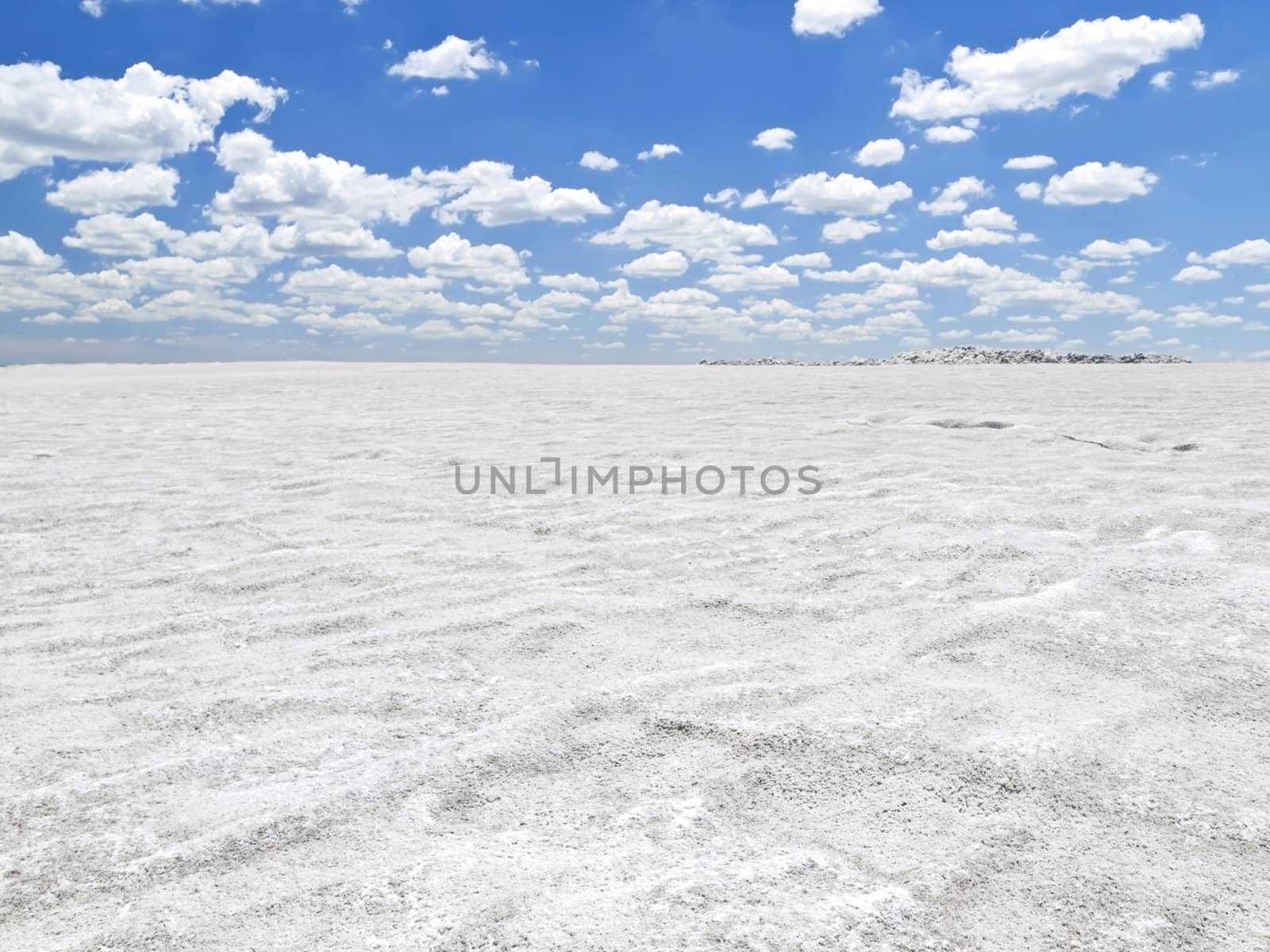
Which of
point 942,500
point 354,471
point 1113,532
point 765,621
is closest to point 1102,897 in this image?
point 765,621

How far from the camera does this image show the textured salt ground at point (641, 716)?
1.43 metres

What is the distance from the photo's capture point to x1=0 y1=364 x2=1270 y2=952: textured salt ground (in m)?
1.43

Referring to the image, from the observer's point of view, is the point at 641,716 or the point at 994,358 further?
the point at 994,358

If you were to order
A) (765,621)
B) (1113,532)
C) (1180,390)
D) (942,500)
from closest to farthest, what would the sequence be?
(765,621)
(1113,532)
(942,500)
(1180,390)

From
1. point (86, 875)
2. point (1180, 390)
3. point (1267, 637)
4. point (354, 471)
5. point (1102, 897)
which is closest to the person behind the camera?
point (1102, 897)

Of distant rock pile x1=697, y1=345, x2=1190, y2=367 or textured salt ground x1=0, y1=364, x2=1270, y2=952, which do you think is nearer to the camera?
textured salt ground x1=0, y1=364, x2=1270, y2=952

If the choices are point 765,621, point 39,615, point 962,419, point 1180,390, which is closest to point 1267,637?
point 765,621

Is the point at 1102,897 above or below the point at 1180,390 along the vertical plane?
below

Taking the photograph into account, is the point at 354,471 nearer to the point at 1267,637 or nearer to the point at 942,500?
the point at 942,500

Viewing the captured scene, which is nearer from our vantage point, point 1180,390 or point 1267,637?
point 1267,637

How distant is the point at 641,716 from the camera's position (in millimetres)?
2041

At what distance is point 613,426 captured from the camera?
7105 millimetres

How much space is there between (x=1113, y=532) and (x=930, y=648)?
61.5 inches

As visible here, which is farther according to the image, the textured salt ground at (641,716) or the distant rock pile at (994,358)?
the distant rock pile at (994,358)
